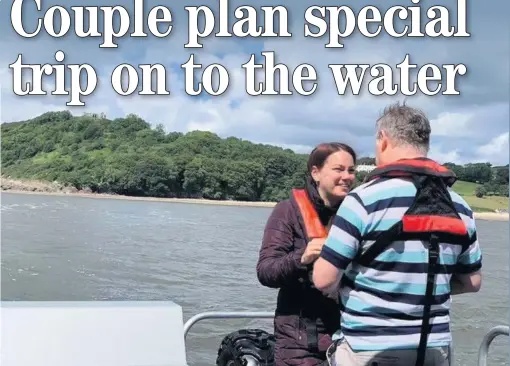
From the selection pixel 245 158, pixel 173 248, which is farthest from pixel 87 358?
pixel 245 158

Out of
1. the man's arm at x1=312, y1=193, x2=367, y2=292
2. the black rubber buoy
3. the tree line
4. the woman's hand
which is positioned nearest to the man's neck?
the man's arm at x1=312, y1=193, x2=367, y2=292

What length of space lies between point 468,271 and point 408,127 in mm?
363

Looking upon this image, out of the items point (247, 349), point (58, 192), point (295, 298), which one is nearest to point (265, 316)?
point (247, 349)

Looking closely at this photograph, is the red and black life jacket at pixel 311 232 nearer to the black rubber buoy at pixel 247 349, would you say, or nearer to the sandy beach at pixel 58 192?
the black rubber buoy at pixel 247 349

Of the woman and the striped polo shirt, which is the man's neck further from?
the woman

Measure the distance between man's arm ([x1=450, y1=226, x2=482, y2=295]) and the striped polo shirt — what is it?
108 mm

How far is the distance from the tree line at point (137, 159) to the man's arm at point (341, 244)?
43950mm

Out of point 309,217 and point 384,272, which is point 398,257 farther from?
point 309,217

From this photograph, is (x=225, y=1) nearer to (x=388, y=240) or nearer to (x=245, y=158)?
(x=388, y=240)

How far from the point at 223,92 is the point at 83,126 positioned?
201ft

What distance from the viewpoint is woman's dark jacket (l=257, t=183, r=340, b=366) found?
1713 millimetres

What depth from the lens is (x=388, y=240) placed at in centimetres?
136

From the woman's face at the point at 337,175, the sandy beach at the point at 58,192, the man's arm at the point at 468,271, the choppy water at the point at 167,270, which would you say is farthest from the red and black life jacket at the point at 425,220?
the sandy beach at the point at 58,192

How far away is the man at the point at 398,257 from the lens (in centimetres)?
137
